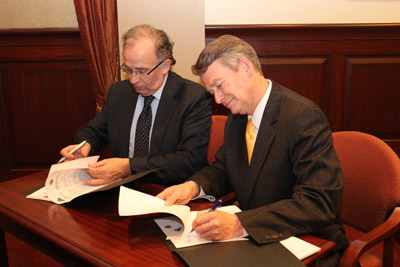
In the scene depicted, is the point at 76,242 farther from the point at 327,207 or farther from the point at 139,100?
the point at 139,100

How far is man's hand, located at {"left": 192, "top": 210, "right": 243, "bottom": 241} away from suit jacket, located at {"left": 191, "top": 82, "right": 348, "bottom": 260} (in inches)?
1.6

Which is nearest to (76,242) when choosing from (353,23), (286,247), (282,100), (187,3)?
(286,247)

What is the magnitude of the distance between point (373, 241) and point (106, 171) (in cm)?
120

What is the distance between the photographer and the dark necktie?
249 centimetres

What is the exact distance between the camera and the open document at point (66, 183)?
1828mm

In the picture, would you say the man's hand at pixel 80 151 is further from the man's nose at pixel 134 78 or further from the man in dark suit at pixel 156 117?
→ the man's nose at pixel 134 78

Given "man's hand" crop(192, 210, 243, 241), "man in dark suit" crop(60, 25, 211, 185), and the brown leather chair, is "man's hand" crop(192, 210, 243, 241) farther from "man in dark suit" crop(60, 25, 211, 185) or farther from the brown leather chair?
"man in dark suit" crop(60, 25, 211, 185)

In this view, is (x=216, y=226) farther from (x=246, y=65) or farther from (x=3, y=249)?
(x=3, y=249)

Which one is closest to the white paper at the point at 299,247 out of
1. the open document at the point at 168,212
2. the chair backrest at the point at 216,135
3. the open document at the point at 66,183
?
the open document at the point at 168,212

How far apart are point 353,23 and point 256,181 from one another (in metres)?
2.92

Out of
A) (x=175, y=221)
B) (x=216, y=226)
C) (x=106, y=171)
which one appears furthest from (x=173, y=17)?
(x=216, y=226)

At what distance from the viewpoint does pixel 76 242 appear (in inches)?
56.1

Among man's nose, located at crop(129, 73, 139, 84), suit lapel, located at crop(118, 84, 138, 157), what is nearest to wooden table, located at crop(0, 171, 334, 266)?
suit lapel, located at crop(118, 84, 138, 157)

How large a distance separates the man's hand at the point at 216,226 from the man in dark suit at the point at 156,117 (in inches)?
32.6
